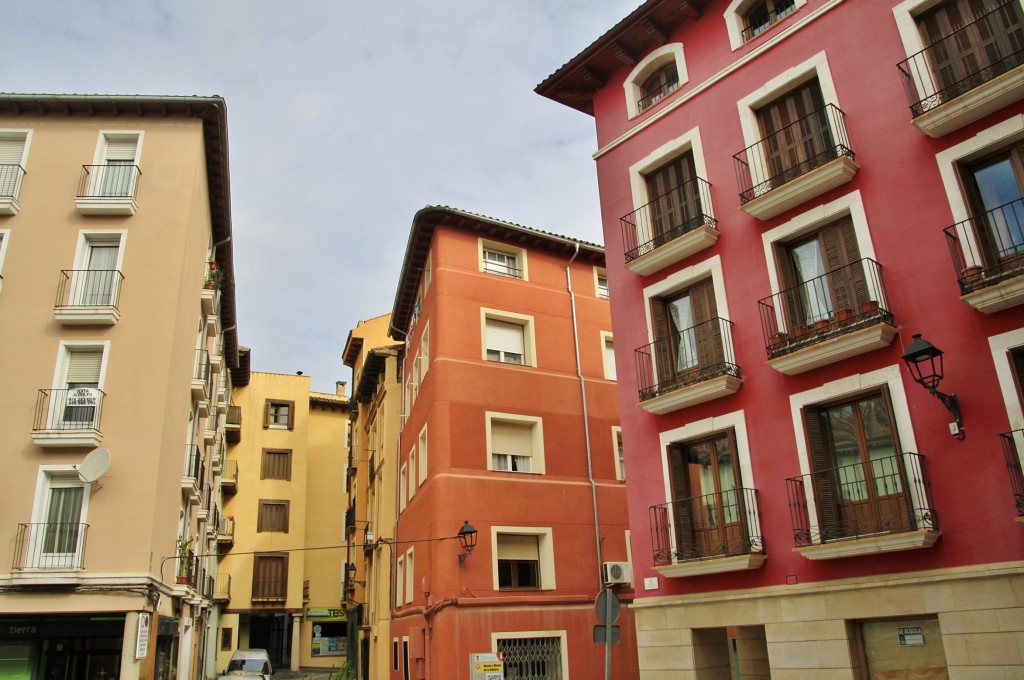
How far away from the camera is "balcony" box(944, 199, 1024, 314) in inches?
413

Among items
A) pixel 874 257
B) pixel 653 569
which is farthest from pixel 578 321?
pixel 874 257

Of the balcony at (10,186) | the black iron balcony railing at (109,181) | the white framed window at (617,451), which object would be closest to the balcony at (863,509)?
the white framed window at (617,451)

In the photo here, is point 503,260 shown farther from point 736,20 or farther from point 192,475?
point 192,475

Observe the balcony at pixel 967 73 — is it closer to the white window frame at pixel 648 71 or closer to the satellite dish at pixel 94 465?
the white window frame at pixel 648 71

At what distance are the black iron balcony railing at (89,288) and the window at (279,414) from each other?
91.9ft

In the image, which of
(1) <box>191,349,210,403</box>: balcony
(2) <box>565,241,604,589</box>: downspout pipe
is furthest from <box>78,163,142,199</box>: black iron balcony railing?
(2) <box>565,241,604,589</box>: downspout pipe

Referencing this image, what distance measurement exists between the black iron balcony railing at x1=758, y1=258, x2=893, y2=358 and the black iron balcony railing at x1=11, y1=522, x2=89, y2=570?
606 inches

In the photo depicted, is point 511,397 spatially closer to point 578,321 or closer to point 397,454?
point 578,321

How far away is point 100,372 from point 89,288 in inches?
97.3

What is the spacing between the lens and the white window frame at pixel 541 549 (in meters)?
21.0

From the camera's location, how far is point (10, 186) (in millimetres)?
21219

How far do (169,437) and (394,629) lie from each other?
10.9 metres

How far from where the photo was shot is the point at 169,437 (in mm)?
20688

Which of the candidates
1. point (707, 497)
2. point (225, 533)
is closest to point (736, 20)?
point (707, 497)
